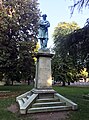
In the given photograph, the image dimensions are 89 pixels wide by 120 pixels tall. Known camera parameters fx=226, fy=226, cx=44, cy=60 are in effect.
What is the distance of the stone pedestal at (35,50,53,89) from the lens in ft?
41.4

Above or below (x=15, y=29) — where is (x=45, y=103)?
below

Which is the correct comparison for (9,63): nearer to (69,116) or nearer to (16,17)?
(16,17)

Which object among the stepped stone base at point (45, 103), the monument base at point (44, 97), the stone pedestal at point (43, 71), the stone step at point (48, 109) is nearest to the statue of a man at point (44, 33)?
the monument base at point (44, 97)

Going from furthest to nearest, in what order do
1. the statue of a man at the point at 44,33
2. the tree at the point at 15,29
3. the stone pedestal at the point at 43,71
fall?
the tree at the point at 15,29
the statue of a man at the point at 44,33
the stone pedestal at the point at 43,71

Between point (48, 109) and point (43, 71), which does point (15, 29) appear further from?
point (48, 109)

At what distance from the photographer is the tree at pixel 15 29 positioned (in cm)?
2325

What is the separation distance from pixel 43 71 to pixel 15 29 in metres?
12.5

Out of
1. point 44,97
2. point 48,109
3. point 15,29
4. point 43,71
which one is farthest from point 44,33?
point 15,29

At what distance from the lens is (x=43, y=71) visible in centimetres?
1273

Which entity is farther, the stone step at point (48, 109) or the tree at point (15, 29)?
the tree at point (15, 29)

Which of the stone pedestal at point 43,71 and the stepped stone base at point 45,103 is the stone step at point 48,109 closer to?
the stepped stone base at point 45,103

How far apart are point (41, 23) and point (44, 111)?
5708mm

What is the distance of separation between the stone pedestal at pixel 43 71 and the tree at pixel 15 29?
10.3 metres

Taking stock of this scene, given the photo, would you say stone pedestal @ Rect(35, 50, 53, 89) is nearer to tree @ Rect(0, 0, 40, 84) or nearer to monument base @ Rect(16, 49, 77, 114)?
monument base @ Rect(16, 49, 77, 114)
